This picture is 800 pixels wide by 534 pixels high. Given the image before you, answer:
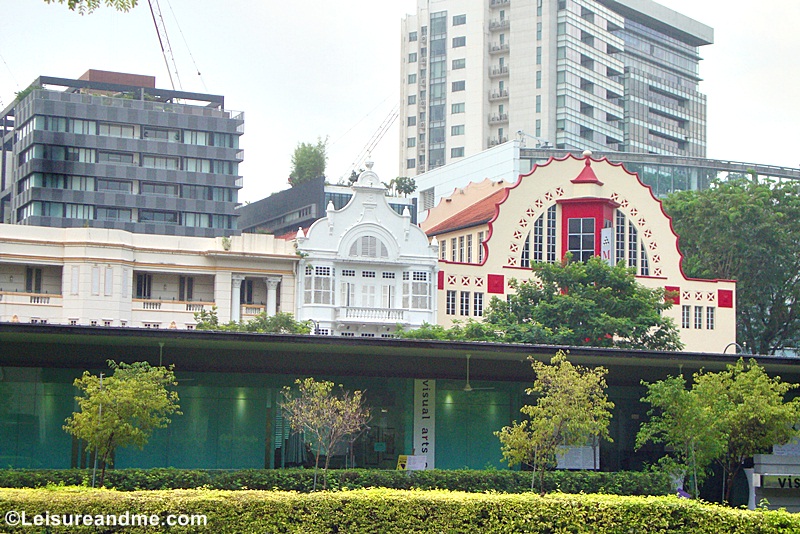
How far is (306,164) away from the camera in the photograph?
11562 centimetres

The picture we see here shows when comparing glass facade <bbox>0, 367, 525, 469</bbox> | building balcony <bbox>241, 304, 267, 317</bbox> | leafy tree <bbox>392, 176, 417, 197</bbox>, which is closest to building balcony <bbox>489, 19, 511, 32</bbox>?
leafy tree <bbox>392, 176, 417, 197</bbox>

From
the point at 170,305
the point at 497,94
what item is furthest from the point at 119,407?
the point at 497,94

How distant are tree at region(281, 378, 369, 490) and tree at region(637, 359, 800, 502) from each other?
9.45 m

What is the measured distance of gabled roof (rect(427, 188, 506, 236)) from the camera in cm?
8088

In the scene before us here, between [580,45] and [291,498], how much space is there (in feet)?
411

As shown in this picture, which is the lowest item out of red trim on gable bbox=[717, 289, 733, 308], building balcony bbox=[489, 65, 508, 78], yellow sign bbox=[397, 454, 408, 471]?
yellow sign bbox=[397, 454, 408, 471]

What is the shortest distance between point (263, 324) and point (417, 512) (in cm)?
4385

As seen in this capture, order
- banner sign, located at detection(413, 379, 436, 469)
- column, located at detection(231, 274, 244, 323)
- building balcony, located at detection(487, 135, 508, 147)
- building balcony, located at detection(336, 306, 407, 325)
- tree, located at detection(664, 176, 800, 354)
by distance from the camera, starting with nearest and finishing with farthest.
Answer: banner sign, located at detection(413, 379, 436, 469)
column, located at detection(231, 274, 244, 323)
building balcony, located at detection(336, 306, 407, 325)
tree, located at detection(664, 176, 800, 354)
building balcony, located at detection(487, 135, 508, 147)

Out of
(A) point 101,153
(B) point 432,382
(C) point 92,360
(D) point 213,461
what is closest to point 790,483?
(B) point 432,382

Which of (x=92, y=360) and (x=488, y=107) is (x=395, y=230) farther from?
(x=488, y=107)

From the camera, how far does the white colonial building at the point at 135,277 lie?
7106 cm

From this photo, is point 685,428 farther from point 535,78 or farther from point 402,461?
point 535,78

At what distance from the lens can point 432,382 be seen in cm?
3956

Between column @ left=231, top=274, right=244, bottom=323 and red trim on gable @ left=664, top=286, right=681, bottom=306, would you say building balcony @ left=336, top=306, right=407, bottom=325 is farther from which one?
red trim on gable @ left=664, top=286, right=681, bottom=306
